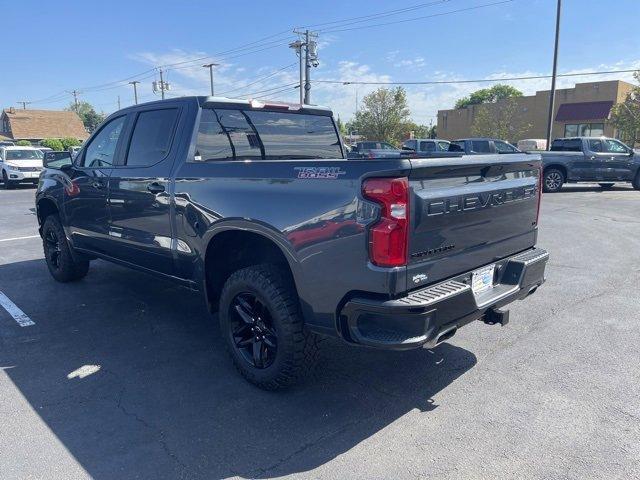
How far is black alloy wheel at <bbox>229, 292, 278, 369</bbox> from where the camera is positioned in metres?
3.43

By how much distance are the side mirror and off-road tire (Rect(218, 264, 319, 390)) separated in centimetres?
330

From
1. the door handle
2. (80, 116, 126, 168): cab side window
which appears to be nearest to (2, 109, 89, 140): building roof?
(80, 116, 126, 168): cab side window

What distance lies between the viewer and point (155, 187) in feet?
13.5

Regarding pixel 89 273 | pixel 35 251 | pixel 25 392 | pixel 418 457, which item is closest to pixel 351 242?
Answer: pixel 418 457

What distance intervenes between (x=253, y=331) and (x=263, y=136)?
5.80 feet

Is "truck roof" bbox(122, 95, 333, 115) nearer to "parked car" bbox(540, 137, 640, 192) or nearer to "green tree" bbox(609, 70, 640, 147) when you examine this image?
"parked car" bbox(540, 137, 640, 192)

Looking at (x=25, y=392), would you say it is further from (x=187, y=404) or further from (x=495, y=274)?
(x=495, y=274)

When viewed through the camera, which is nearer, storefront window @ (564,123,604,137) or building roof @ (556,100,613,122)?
building roof @ (556,100,613,122)

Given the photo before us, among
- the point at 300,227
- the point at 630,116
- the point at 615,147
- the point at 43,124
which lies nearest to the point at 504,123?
the point at 630,116

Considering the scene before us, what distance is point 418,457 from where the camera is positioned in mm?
2748

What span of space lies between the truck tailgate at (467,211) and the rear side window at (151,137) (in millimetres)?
2313

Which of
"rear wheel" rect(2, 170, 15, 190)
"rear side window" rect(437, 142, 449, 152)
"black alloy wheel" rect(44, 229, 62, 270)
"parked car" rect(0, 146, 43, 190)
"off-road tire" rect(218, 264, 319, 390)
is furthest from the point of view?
"rear side window" rect(437, 142, 449, 152)

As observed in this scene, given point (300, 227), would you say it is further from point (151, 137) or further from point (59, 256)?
point (59, 256)

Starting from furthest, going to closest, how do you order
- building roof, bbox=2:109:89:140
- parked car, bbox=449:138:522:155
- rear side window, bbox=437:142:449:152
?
1. building roof, bbox=2:109:89:140
2. rear side window, bbox=437:142:449:152
3. parked car, bbox=449:138:522:155
